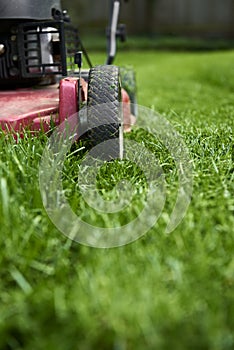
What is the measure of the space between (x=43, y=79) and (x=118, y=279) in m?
1.58

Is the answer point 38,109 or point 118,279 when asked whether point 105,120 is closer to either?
point 38,109

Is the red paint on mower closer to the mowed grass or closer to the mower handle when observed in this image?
the mowed grass

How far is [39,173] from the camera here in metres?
1.65

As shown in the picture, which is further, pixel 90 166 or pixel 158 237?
pixel 90 166

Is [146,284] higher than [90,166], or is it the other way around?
[146,284]

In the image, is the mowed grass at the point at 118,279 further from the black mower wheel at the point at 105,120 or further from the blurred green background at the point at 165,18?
the blurred green background at the point at 165,18

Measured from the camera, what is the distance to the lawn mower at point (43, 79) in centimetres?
208

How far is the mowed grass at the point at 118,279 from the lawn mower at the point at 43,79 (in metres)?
0.35

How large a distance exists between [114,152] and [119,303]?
1.00 meters

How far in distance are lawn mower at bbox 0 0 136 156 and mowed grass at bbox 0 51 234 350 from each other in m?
0.35

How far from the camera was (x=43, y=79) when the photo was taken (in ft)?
8.52

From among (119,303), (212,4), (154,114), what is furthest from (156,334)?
(212,4)

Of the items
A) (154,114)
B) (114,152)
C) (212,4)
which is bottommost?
(212,4)

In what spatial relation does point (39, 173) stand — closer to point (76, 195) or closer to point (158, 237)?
point (76, 195)
